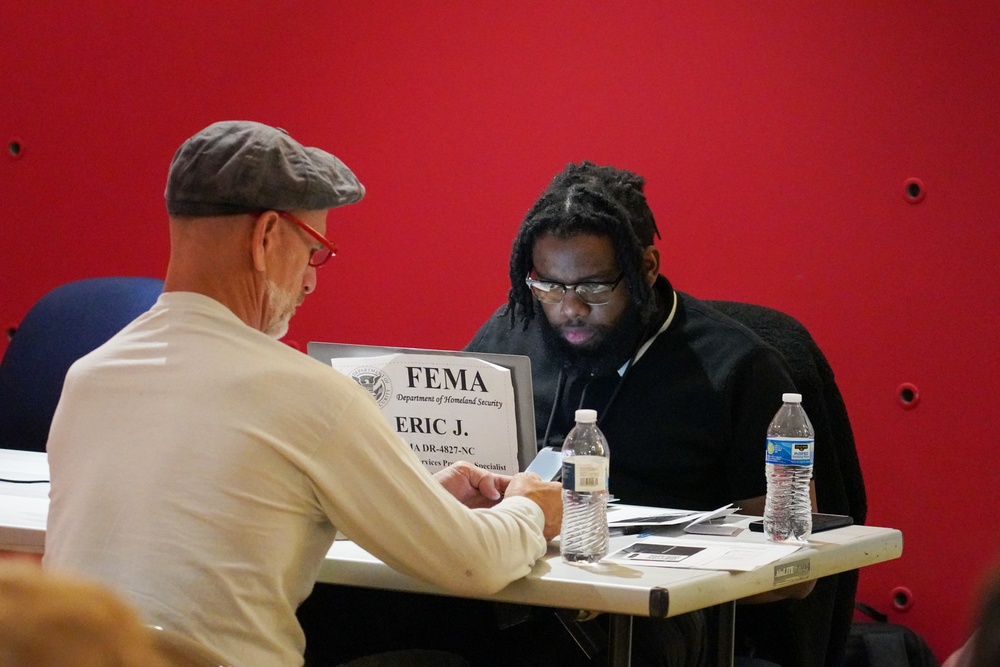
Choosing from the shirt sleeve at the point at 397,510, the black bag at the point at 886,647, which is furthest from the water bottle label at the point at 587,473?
the black bag at the point at 886,647

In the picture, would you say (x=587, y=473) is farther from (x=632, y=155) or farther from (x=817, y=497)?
(x=632, y=155)

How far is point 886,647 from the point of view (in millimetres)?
3684

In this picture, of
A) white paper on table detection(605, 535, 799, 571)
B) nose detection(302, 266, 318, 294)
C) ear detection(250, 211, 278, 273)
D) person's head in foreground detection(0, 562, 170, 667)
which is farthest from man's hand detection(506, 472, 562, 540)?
person's head in foreground detection(0, 562, 170, 667)

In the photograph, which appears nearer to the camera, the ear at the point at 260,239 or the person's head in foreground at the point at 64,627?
the person's head in foreground at the point at 64,627

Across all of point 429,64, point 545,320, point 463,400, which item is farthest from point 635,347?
point 429,64

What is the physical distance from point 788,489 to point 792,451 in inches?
3.1

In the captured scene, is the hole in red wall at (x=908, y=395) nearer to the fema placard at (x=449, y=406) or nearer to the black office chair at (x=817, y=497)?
the black office chair at (x=817, y=497)

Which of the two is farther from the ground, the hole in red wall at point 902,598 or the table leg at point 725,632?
the table leg at point 725,632

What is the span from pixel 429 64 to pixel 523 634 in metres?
2.30

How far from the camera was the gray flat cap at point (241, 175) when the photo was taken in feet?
6.33

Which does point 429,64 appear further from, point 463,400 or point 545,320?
point 463,400

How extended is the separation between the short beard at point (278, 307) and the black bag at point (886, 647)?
2201mm

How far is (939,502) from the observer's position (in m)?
3.78

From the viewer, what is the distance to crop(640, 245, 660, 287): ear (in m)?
3.03
